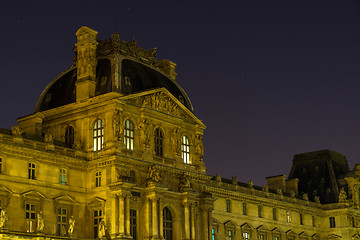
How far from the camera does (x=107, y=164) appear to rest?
6444 cm

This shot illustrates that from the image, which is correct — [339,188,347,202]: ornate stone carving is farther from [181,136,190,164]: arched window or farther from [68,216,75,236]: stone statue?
[68,216,75,236]: stone statue

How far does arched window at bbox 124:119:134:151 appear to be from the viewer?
218 ft

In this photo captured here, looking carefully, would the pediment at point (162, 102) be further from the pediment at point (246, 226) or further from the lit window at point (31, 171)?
the pediment at point (246, 226)

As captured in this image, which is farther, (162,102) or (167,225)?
(162,102)

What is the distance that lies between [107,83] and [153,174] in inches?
400

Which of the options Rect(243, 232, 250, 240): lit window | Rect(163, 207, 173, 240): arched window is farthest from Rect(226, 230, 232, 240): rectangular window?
Rect(163, 207, 173, 240): arched window

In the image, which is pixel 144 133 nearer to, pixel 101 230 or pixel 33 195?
pixel 101 230

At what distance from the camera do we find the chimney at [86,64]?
224 ft

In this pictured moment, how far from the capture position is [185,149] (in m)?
73.2

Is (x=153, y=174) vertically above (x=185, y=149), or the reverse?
(x=185, y=149)

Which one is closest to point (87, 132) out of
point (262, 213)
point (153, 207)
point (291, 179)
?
point (153, 207)

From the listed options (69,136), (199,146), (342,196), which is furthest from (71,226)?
(342,196)

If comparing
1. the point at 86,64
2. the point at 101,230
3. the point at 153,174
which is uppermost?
the point at 86,64

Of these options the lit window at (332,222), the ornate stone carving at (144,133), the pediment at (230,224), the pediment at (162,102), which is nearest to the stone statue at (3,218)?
the pediment at (162,102)
